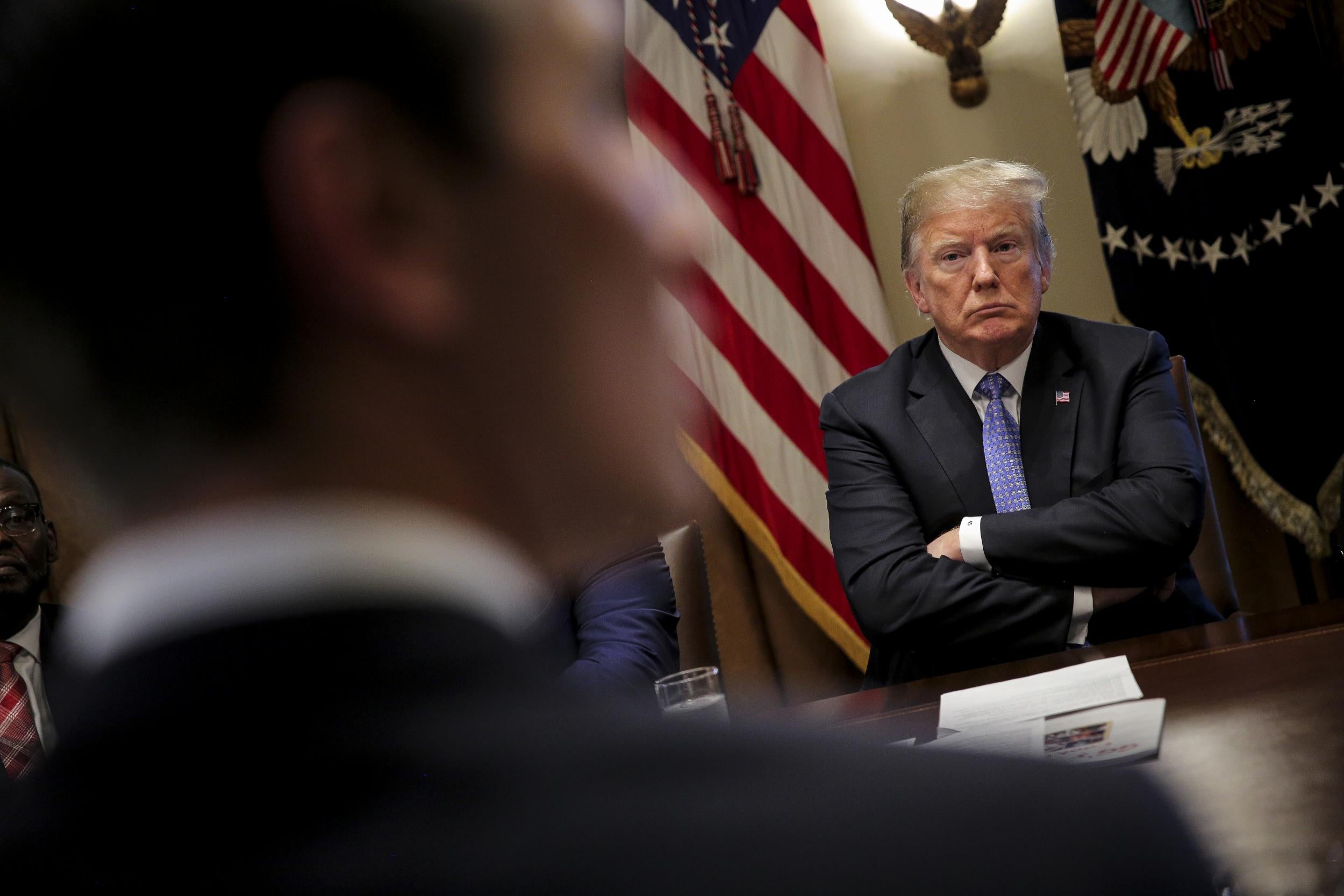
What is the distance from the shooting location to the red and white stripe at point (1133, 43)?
2.03 m

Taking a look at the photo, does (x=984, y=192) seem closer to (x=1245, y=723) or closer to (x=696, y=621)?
(x=696, y=621)

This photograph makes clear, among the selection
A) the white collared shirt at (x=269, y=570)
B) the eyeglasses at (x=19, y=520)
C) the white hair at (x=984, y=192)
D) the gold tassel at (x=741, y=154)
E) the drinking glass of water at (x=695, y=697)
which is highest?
the gold tassel at (x=741, y=154)

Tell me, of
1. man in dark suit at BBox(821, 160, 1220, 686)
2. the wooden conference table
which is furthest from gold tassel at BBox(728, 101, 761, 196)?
the wooden conference table

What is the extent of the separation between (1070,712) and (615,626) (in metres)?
0.52

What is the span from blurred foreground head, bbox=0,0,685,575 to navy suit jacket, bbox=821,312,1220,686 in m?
1.15

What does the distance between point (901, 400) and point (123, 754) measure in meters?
1.42

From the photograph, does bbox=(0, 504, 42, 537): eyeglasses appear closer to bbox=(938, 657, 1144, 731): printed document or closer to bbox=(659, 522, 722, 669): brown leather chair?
bbox=(938, 657, 1144, 731): printed document

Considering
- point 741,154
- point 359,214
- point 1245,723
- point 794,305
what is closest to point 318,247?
point 359,214

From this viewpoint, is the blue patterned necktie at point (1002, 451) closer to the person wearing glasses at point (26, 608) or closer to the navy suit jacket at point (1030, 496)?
the navy suit jacket at point (1030, 496)

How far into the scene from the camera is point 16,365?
0.13 metres

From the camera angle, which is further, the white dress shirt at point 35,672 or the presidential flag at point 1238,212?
the presidential flag at point 1238,212

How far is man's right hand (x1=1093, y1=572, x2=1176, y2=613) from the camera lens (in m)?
1.22

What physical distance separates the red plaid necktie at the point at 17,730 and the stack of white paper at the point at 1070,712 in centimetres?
29

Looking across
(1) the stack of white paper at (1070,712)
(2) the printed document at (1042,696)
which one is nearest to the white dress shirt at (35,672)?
(1) the stack of white paper at (1070,712)
